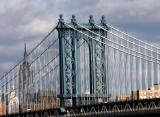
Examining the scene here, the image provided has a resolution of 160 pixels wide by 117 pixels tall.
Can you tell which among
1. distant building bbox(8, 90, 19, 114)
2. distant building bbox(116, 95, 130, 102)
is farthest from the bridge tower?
distant building bbox(8, 90, 19, 114)

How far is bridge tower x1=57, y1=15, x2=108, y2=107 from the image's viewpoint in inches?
5236

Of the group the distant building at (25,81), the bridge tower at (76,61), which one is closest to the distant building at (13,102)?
the distant building at (25,81)

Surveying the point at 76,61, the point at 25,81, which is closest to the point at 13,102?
the point at 25,81

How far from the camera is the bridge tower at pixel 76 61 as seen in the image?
133 metres

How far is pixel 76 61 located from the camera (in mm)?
134875

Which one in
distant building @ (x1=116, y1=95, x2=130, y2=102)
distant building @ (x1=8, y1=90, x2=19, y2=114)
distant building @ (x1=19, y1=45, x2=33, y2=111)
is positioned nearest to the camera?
distant building @ (x1=116, y1=95, x2=130, y2=102)

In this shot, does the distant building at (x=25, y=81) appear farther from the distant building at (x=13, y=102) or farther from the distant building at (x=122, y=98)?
the distant building at (x=122, y=98)

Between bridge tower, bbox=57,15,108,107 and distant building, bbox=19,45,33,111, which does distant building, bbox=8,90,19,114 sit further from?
bridge tower, bbox=57,15,108,107

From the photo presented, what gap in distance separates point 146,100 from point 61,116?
18.2 metres

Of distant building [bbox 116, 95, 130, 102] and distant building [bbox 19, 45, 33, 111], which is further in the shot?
distant building [bbox 19, 45, 33, 111]

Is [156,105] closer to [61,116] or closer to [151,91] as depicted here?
[61,116]

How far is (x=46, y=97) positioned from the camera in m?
140

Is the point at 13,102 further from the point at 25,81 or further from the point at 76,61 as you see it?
the point at 76,61

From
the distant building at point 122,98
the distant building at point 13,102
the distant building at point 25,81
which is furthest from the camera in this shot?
the distant building at point 13,102
